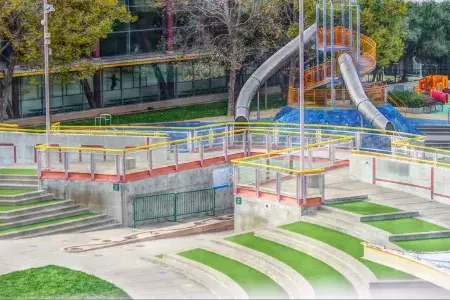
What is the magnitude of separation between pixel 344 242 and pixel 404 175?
22.8 ft

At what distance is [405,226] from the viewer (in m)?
40.4

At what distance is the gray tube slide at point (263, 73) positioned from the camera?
213ft

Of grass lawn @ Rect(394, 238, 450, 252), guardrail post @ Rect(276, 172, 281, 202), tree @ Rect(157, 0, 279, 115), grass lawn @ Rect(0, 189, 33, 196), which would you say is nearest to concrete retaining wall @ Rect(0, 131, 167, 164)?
grass lawn @ Rect(0, 189, 33, 196)

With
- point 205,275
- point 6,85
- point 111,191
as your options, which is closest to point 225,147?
point 111,191

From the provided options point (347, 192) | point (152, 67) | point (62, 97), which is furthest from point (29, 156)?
point (152, 67)

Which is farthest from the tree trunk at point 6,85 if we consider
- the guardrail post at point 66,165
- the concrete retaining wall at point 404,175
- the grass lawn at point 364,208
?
the grass lawn at point 364,208

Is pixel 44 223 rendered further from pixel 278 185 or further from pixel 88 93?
pixel 88 93

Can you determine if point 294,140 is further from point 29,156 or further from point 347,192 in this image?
point 29,156

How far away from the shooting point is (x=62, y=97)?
74.5 meters

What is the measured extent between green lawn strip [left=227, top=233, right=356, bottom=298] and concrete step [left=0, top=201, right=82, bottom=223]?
841 centimetres

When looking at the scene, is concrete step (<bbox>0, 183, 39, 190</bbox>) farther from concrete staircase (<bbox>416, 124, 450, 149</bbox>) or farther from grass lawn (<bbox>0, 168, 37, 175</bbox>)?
concrete staircase (<bbox>416, 124, 450, 149</bbox>)

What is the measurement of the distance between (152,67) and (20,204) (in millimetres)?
35970

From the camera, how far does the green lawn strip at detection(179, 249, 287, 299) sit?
3459 centimetres

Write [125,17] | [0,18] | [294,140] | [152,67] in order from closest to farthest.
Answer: [294,140] < [0,18] < [125,17] < [152,67]
